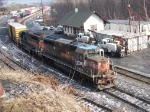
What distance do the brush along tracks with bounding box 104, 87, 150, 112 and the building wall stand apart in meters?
22.3

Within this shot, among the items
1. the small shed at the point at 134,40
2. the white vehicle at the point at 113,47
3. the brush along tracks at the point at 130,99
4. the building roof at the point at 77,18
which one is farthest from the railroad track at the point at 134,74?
the building roof at the point at 77,18

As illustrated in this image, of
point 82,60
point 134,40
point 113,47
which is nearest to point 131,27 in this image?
point 134,40

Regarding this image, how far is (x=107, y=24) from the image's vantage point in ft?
134

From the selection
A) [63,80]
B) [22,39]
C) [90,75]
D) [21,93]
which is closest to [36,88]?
[21,93]

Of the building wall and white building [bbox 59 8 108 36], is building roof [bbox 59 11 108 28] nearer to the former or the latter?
white building [bbox 59 8 108 36]

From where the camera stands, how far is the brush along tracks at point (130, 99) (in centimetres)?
1334

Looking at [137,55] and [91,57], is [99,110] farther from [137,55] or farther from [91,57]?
[137,55]

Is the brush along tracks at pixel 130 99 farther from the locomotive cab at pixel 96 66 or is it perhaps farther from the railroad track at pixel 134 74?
the railroad track at pixel 134 74

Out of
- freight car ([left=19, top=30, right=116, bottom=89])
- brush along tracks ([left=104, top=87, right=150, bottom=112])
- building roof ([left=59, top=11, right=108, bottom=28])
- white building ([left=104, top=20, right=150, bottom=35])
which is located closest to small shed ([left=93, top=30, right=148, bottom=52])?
white building ([left=104, top=20, right=150, bottom=35])

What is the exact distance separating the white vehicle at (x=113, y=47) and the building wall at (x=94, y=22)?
9.14 metres

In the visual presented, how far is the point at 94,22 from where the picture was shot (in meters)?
Result: 38.2

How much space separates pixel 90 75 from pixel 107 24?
25541 mm

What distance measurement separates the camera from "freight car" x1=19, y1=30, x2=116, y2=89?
1664cm

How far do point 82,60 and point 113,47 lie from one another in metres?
10.5
